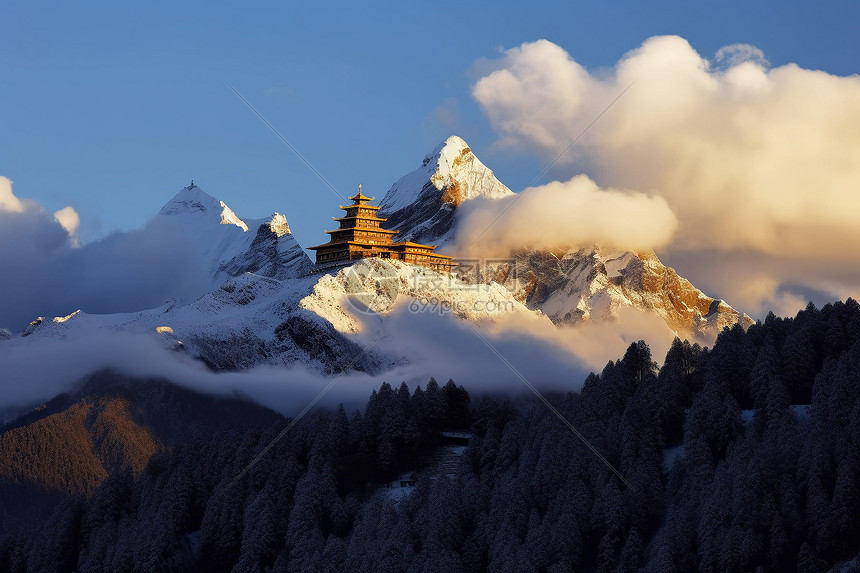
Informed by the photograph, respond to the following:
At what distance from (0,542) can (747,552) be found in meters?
73.5

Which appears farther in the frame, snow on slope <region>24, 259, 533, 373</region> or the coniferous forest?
snow on slope <region>24, 259, 533, 373</region>

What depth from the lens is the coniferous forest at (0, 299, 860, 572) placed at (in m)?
97.7

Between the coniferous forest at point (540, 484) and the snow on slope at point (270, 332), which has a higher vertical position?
the snow on slope at point (270, 332)

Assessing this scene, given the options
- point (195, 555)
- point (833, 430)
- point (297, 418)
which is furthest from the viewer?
point (297, 418)

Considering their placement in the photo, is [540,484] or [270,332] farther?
[270,332]

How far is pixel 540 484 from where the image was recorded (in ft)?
364

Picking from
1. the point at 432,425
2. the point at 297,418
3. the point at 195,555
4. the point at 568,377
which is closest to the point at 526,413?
the point at 432,425

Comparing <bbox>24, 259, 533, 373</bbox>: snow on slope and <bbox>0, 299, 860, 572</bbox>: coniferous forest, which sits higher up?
<bbox>24, 259, 533, 373</bbox>: snow on slope

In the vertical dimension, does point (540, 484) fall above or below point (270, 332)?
below

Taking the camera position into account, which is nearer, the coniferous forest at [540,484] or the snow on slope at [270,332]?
the coniferous forest at [540,484]

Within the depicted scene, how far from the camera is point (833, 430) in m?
101

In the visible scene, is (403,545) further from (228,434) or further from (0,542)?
(0,542)

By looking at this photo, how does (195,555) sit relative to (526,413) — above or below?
below

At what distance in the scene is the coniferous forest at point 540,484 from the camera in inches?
3846
